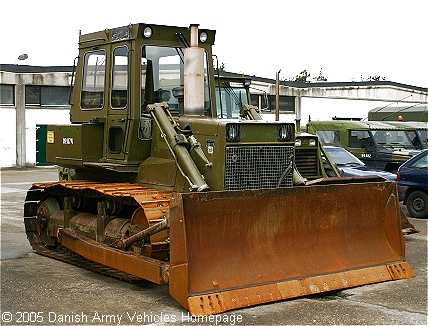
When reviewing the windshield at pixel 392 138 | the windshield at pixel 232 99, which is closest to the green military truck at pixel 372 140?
the windshield at pixel 392 138

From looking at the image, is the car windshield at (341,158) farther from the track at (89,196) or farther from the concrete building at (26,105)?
the concrete building at (26,105)

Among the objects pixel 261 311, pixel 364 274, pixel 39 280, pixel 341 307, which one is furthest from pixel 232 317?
pixel 39 280

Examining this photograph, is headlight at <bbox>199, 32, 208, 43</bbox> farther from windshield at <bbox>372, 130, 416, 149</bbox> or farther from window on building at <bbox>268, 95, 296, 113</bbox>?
window on building at <bbox>268, 95, 296, 113</bbox>

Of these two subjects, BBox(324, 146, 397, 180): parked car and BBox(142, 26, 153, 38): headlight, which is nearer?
BBox(142, 26, 153, 38): headlight

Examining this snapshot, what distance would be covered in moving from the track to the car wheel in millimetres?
7772

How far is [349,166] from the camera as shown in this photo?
16.1m

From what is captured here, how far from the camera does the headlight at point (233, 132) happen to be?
798 centimetres

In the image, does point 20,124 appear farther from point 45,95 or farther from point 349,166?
point 349,166

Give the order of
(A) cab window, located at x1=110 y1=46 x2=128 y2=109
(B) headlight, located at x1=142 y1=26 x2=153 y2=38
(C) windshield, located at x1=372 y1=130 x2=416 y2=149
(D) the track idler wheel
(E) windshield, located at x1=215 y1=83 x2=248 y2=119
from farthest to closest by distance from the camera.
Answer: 1. (C) windshield, located at x1=372 y1=130 x2=416 y2=149
2. (E) windshield, located at x1=215 y1=83 x2=248 y2=119
3. (D) the track idler wheel
4. (A) cab window, located at x1=110 y1=46 x2=128 y2=109
5. (B) headlight, located at x1=142 y1=26 x2=153 y2=38

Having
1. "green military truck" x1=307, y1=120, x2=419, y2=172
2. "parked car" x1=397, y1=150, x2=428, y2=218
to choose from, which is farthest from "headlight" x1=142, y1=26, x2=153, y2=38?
"green military truck" x1=307, y1=120, x2=419, y2=172

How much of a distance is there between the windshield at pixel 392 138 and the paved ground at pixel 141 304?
984 cm

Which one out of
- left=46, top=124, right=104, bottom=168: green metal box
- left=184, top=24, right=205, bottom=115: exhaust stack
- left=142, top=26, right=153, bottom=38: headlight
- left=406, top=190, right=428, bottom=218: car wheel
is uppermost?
left=142, top=26, right=153, bottom=38: headlight

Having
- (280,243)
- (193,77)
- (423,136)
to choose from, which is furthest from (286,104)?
(280,243)

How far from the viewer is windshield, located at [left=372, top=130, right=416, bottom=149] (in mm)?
19188
